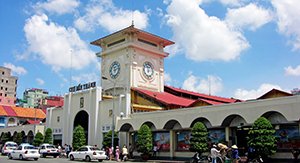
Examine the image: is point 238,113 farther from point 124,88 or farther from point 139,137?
point 124,88

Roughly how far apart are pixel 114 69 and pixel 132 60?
Result: 3.99 meters

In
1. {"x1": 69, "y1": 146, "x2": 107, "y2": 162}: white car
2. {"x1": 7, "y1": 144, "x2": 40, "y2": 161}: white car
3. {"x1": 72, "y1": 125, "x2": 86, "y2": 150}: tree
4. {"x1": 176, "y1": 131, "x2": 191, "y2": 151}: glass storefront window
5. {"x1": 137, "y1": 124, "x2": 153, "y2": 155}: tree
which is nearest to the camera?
{"x1": 7, "y1": 144, "x2": 40, "y2": 161}: white car

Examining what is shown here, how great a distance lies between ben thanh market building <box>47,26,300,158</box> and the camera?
2784cm

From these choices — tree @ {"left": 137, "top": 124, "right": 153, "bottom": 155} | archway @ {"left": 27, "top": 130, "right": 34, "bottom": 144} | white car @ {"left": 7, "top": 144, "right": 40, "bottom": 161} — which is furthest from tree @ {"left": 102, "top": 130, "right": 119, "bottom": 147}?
archway @ {"left": 27, "top": 130, "right": 34, "bottom": 144}

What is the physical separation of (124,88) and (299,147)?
86.9 ft

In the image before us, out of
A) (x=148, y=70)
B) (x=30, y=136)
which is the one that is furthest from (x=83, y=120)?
(x=30, y=136)

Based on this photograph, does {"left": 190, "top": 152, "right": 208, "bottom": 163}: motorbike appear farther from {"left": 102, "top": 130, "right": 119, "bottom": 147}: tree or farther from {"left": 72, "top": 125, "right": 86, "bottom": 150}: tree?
{"left": 72, "top": 125, "right": 86, "bottom": 150}: tree

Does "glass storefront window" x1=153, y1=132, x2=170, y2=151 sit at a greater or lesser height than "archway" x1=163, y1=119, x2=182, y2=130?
lesser

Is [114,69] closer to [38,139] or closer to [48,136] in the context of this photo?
[48,136]

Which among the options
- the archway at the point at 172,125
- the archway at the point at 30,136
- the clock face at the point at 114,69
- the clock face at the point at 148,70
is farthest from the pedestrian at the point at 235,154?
the archway at the point at 30,136

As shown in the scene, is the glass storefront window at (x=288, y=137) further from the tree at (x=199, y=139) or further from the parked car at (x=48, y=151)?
the parked car at (x=48, y=151)

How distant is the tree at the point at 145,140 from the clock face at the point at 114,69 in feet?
50.5

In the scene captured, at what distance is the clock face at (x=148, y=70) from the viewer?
50312mm

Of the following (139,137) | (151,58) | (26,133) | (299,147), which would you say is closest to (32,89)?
(26,133)
